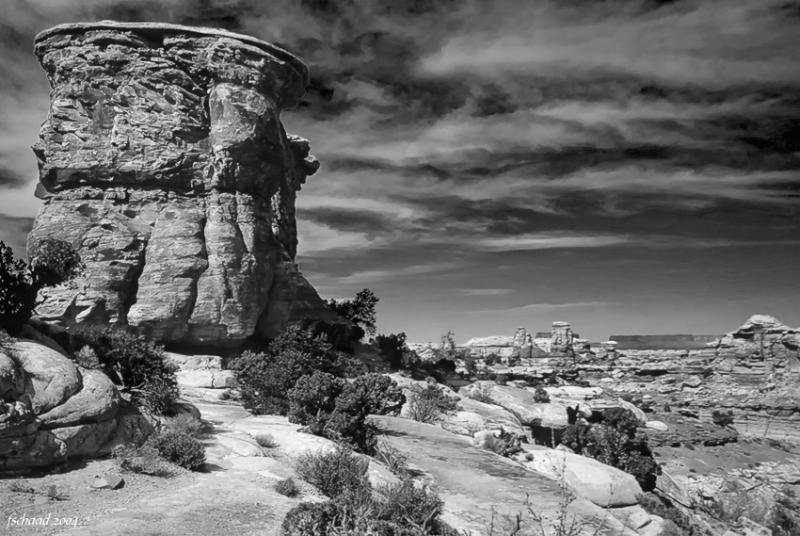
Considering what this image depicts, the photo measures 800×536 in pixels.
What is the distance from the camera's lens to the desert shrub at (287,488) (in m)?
12.9

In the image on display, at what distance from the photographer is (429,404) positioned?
3198 centimetres

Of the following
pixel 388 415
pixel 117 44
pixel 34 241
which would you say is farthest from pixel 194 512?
pixel 117 44

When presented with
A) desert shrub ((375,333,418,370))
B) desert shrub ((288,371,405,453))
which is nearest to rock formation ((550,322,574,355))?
desert shrub ((375,333,418,370))

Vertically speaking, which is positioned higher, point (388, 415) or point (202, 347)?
point (202, 347)

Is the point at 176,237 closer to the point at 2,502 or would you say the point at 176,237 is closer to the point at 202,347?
the point at 202,347

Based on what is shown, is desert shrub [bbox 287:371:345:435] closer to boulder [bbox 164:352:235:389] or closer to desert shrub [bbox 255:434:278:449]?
desert shrub [bbox 255:434:278:449]

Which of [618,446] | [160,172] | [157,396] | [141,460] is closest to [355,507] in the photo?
[141,460]

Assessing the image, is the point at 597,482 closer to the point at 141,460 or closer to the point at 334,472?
the point at 334,472

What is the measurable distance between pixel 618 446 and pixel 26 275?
104ft

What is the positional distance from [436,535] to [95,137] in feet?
139

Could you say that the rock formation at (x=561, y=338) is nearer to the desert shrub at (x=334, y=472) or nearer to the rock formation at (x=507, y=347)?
the rock formation at (x=507, y=347)

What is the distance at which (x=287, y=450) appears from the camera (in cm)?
1705

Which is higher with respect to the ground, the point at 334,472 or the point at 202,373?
the point at 202,373

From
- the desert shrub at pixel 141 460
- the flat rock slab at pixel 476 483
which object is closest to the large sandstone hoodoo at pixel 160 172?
the flat rock slab at pixel 476 483
